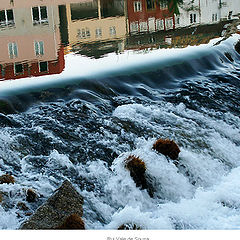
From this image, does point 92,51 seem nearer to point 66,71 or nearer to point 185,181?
point 66,71

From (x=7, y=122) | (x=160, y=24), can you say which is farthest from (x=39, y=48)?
(x=160, y=24)

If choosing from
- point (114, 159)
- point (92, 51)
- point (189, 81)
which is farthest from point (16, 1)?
point (114, 159)

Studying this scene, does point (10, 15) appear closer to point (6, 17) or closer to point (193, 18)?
point (6, 17)

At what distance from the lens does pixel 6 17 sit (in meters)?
9.60

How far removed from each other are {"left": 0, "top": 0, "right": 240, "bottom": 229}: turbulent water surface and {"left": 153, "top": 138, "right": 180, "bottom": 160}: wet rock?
72mm

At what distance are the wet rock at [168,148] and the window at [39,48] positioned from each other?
3424 mm

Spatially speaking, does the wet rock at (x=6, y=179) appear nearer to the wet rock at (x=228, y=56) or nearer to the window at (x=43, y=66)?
the window at (x=43, y=66)

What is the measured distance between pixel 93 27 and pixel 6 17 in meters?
1.68

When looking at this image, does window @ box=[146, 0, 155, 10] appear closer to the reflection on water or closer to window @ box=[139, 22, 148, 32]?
the reflection on water

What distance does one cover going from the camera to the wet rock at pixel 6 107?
5922 millimetres

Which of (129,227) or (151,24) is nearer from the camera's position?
(129,227)

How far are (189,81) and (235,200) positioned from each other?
323 centimetres

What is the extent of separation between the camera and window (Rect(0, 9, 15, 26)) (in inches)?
366

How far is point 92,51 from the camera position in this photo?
27.6ft
